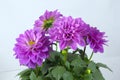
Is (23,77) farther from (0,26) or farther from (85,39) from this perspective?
(0,26)

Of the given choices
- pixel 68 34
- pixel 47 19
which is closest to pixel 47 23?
pixel 47 19

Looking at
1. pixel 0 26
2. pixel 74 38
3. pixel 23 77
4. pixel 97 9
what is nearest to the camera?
pixel 74 38

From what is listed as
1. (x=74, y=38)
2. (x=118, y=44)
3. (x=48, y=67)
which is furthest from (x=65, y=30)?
(x=118, y=44)

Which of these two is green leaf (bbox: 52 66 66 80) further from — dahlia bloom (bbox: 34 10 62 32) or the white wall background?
the white wall background

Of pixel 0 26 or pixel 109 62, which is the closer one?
pixel 0 26

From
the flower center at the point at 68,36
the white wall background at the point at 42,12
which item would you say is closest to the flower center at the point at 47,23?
the flower center at the point at 68,36

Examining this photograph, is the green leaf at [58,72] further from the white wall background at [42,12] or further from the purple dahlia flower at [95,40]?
the white wall background at [42,12]
